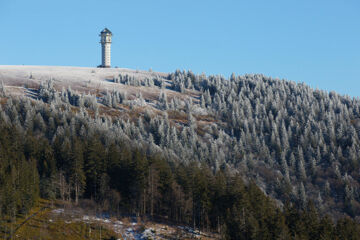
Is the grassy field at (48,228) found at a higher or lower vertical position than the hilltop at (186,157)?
lower

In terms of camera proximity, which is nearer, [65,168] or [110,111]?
[65,168]

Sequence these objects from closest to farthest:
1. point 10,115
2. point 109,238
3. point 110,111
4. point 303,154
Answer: point 109,238 → point 10,115 → point 303,154 → point 110,111

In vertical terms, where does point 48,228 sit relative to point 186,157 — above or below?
below

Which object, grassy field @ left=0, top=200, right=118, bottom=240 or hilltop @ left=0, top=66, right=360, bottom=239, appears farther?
hilltop @ left=0, top=66, right=360, bottom=239

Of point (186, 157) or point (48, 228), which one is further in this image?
point (186, 157)

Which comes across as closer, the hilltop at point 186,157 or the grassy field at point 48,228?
the grassy field at point 48,228

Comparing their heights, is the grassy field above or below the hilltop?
below

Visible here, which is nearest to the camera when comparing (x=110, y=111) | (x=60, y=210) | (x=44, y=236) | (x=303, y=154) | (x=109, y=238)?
(x=44, y=236)

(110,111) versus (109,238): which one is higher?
(110,111)

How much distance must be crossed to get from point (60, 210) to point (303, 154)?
114083 millimetres

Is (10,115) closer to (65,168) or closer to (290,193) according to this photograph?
(65,168)

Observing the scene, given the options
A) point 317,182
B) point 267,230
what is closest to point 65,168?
point 267,230

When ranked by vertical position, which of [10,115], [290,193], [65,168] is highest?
[10,115]

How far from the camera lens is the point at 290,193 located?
147250 millimetres
